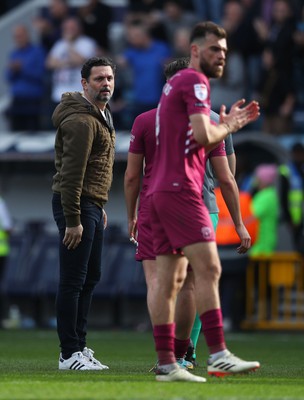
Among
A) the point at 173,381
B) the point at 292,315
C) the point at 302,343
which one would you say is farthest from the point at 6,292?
the point at 173,381

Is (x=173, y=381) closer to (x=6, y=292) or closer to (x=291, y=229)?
(x=291, y=229)

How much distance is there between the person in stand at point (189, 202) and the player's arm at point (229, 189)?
1006 mm

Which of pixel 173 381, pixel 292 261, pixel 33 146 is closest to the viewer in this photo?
pixel 173 381

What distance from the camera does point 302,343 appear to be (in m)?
16.6

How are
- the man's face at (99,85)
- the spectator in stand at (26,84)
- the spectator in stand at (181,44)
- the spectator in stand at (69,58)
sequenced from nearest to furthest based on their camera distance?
the man's face at (99,85)
the spectator in stand at (181,44)
the spectator in stand at (69,58)
the spectator in stand at (26,84)

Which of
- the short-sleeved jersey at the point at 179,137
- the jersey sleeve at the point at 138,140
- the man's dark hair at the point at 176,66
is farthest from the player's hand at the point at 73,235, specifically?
the short-sleeved jersey at the point at 179,137

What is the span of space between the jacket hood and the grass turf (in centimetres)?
190

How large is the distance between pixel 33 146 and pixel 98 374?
12.7 m

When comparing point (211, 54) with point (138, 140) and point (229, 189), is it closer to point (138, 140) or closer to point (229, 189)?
point (229, 189)

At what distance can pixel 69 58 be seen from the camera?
23.0 meters

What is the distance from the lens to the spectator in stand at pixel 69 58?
75.3 feet

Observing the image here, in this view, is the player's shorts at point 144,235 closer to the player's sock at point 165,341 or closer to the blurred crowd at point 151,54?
the player's sock at point 165,341

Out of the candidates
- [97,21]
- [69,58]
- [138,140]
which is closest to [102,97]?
[138,140]

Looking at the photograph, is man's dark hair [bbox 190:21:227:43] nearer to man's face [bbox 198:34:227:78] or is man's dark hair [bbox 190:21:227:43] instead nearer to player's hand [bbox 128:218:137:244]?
man's face [bbox 198:34:227:78]
